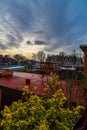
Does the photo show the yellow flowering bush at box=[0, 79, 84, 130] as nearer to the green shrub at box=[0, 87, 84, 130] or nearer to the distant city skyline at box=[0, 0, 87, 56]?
the green shrub at box=[0, 87, 84, 130]

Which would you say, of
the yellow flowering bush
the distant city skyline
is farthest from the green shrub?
the distant city skyline

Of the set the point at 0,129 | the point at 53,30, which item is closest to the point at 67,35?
the point at 53,30

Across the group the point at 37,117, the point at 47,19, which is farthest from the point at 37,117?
the point at 47,19

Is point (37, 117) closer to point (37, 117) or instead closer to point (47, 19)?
point (37, 117)

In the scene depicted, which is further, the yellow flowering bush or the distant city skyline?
the distant city skyline

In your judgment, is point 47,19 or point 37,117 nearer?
point 37,117

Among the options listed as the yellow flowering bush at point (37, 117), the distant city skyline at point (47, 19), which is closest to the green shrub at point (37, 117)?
the yellow flowering bush at point (37, 117)

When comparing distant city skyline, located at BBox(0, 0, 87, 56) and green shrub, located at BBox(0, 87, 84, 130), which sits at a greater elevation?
distant city skyline, located at BBox(0, 0, 87, 56)

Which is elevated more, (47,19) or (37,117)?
(47,19)

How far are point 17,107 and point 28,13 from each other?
10.7 metres

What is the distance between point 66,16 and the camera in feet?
45.9

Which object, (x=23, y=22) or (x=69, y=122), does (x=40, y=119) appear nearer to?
(x=69, y=122)

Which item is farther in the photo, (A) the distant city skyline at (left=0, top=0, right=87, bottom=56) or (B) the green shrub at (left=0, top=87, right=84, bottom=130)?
(A) the distant city skyline at (left=0, top=0, right=87, bottom=56)

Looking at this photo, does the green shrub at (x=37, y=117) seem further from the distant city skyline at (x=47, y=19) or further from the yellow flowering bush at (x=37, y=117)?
the distant city skyline at (x=47, y=19)
